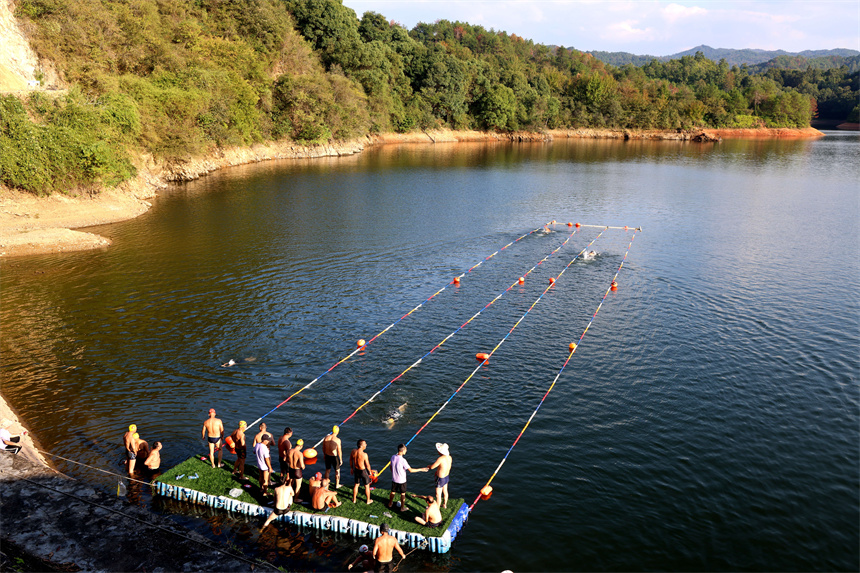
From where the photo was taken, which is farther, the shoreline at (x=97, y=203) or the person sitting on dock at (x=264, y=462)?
the shoreline at (x=97, y=203)

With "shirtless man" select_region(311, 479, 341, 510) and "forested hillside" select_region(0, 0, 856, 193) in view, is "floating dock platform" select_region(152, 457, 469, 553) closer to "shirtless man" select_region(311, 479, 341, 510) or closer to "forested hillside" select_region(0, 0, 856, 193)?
"shirtless man" select_region(311, 479, 341, 510)

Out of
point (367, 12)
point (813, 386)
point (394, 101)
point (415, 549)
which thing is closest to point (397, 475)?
point (415, 549)

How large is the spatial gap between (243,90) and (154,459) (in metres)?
83.8

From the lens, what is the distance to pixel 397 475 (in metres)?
16.6

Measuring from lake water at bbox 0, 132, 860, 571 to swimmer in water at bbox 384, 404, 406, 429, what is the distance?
286 mm

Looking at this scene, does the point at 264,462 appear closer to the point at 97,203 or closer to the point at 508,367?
the point at 508,367

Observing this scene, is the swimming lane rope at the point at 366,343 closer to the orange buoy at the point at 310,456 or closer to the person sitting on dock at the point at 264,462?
the orange buoy at the point at 310,456

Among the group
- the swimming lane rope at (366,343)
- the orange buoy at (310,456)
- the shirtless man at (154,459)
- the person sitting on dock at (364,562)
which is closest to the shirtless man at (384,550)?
the person sitting on dock at (364,562)

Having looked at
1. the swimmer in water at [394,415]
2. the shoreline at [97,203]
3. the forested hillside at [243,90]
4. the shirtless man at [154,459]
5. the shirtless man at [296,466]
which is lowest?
the swimmer in water at [394,415]

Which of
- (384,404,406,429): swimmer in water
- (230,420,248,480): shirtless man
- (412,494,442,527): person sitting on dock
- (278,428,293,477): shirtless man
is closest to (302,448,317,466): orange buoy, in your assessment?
(278,428,293,477): shirtless man

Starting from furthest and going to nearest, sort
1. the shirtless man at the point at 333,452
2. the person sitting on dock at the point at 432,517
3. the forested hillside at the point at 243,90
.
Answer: the forested hillside at the point at 243,90 → the shirtless man at the point at 333,452 → the person sitting on dock at the point at 432,517

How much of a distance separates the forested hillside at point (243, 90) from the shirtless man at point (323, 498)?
46917 mm

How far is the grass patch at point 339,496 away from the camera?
1652 cm

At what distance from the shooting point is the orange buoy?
19.5 m
